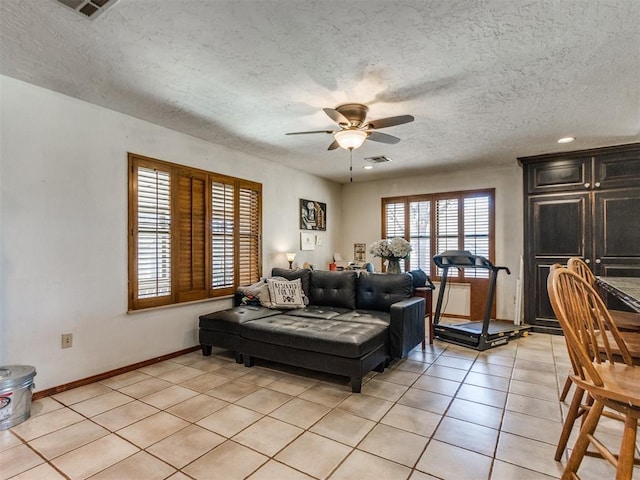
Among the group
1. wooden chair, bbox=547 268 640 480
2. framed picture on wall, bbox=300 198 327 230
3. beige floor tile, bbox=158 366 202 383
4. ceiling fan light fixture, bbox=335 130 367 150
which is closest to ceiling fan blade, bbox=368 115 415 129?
ceiling fan light fixture, bbox=335 130 367 150

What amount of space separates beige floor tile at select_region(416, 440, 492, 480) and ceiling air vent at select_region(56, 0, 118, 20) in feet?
9.97

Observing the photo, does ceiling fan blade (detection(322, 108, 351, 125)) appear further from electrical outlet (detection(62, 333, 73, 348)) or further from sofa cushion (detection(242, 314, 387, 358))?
electrical outlet (detection(62, 333, 73, 348))

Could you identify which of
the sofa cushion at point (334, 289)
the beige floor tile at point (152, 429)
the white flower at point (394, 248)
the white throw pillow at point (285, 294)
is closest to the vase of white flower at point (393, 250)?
the white flower at point (394, 248)

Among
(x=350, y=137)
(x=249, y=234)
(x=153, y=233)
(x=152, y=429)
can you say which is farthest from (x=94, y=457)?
(x=249, y=234)

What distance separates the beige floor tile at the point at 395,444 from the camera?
6.49 feet

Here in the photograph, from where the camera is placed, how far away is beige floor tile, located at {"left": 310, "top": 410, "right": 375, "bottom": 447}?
2.18 meters

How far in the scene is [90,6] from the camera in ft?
6.07

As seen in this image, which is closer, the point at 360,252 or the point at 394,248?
the point at 394,248

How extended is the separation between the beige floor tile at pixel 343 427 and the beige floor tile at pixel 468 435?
47cm

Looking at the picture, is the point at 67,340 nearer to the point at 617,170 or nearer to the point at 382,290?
the point at 382,290

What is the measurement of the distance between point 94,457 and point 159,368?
1.52 metres

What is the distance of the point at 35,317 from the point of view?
9.11ft

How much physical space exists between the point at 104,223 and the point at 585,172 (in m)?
5.84

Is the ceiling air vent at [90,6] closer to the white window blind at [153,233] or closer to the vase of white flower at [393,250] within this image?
the white window blind at [153,233]
